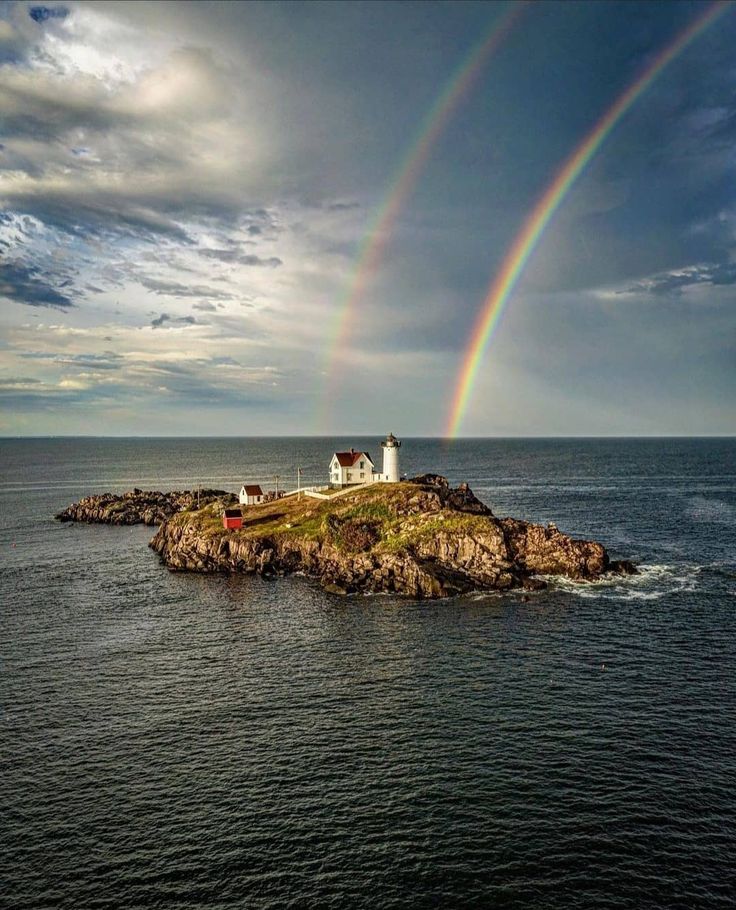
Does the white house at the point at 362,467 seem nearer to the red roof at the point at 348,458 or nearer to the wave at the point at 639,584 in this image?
the red roof at the point at 348,458

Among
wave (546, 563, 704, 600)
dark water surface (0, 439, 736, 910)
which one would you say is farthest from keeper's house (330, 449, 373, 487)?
wave (546, 563, 704, 600)

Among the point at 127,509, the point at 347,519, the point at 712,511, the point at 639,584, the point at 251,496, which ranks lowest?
the point at 639,584

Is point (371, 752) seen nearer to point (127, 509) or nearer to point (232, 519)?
point (232, 519)

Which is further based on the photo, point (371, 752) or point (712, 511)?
point (712, 511)

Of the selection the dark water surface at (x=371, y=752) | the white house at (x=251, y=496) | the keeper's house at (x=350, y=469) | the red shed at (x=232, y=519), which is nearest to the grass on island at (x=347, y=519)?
the red shed at (x=232, y=519)

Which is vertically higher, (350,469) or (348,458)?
(348,458)

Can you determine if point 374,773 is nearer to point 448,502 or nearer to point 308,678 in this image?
point 308,678

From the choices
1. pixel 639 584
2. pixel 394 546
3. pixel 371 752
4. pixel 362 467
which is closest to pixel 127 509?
pixel 362 467

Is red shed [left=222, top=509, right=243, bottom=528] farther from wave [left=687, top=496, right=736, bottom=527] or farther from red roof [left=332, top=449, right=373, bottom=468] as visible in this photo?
wave [left=687, top=496, right=736, bottom=527]
